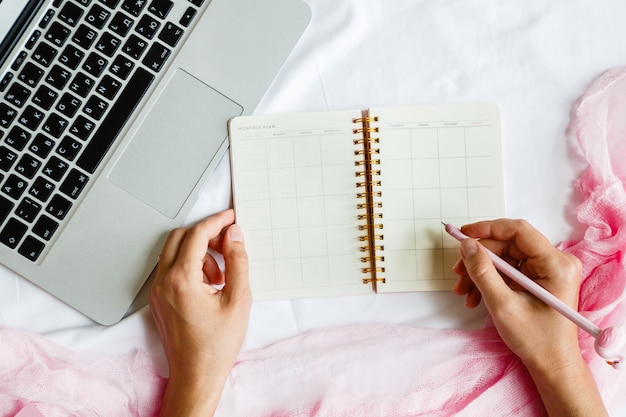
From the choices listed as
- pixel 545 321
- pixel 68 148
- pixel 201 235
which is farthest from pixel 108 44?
pixel 545 321

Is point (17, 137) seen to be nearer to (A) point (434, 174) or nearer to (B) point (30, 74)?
(B) point (30, 74)

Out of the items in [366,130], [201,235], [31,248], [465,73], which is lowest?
[31,248]

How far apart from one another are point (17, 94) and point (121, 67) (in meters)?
0.12

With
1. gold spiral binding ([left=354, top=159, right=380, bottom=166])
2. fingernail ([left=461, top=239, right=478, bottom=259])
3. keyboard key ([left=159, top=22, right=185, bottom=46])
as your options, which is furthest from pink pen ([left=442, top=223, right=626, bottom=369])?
keyboard key ([left=159, top=22, right=185, bottom=46])

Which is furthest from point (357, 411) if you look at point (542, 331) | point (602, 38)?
point (602, 38)

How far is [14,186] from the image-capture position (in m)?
0.68

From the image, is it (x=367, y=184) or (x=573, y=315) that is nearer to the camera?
(x=573, y=315)

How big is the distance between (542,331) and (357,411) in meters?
0.24

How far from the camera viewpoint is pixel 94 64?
0.68 metres

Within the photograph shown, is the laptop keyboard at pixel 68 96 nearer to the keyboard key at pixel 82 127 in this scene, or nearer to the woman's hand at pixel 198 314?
the keyboard key at pixel 82 127

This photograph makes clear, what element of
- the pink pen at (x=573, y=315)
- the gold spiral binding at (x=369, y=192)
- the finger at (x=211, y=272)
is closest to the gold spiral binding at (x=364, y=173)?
the gold spiral binding at (x=369, y=192)

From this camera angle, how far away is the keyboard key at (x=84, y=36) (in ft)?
2.21

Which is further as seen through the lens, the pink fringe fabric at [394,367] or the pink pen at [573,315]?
the pink fringe fabric at [394,367]

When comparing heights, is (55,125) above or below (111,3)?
below
